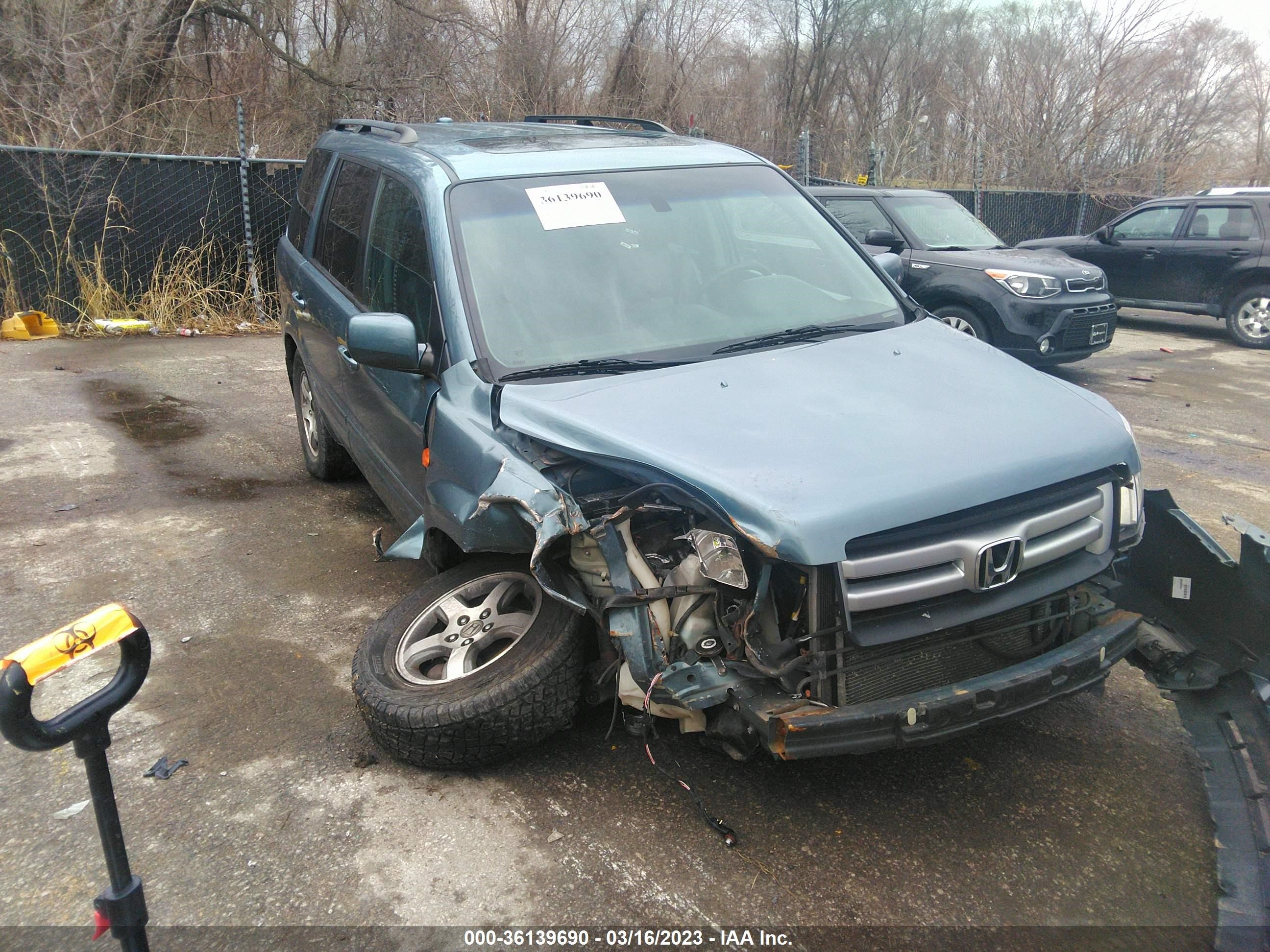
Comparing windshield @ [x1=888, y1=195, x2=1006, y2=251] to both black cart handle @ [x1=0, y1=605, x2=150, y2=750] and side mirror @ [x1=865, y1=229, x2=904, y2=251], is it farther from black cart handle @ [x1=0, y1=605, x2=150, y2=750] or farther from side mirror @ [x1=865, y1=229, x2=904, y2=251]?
black cart handle @ [x1=0, y1=605, x2=150, y2=750]

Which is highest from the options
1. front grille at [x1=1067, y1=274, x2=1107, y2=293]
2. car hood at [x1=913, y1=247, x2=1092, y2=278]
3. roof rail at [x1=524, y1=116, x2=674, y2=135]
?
roof rail at [x1=524, y1=116, x2=674, y2=135]

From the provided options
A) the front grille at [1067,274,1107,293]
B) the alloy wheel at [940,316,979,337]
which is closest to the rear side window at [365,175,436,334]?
the alloy wheel at [940,316,979,337]

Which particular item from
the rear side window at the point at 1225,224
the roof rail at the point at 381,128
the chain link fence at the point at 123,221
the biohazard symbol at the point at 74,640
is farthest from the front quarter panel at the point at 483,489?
the rear side window at the point at 1225,224

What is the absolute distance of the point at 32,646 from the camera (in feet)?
5.38

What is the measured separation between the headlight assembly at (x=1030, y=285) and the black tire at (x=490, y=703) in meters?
6.94

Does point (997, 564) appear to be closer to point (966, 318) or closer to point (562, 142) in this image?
point (562, 142)

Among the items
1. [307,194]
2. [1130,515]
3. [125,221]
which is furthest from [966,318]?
[125,221]

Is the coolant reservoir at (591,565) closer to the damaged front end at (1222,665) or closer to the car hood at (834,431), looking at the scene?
the car hood at (834,431)

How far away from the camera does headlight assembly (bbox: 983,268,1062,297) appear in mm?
8641

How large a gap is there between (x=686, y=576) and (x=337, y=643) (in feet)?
6.25

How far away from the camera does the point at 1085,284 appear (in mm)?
8883

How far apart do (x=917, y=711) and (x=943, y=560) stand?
1.31ft

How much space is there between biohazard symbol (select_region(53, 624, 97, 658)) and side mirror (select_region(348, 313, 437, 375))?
1.74 meters

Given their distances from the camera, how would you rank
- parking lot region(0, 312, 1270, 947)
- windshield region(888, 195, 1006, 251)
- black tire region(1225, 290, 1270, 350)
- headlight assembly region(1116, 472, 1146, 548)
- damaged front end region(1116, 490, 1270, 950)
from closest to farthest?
1. damaged front end region(1116, 490, 1270, 950)
2. parking lot region(0, 312, 1270, 947)
3. headlight assembly region(1116, 472, 1146, 548)
4. windshield region(888, 195, 1006, 251)
5. black tire region(1225, 290, 1270, 350)
